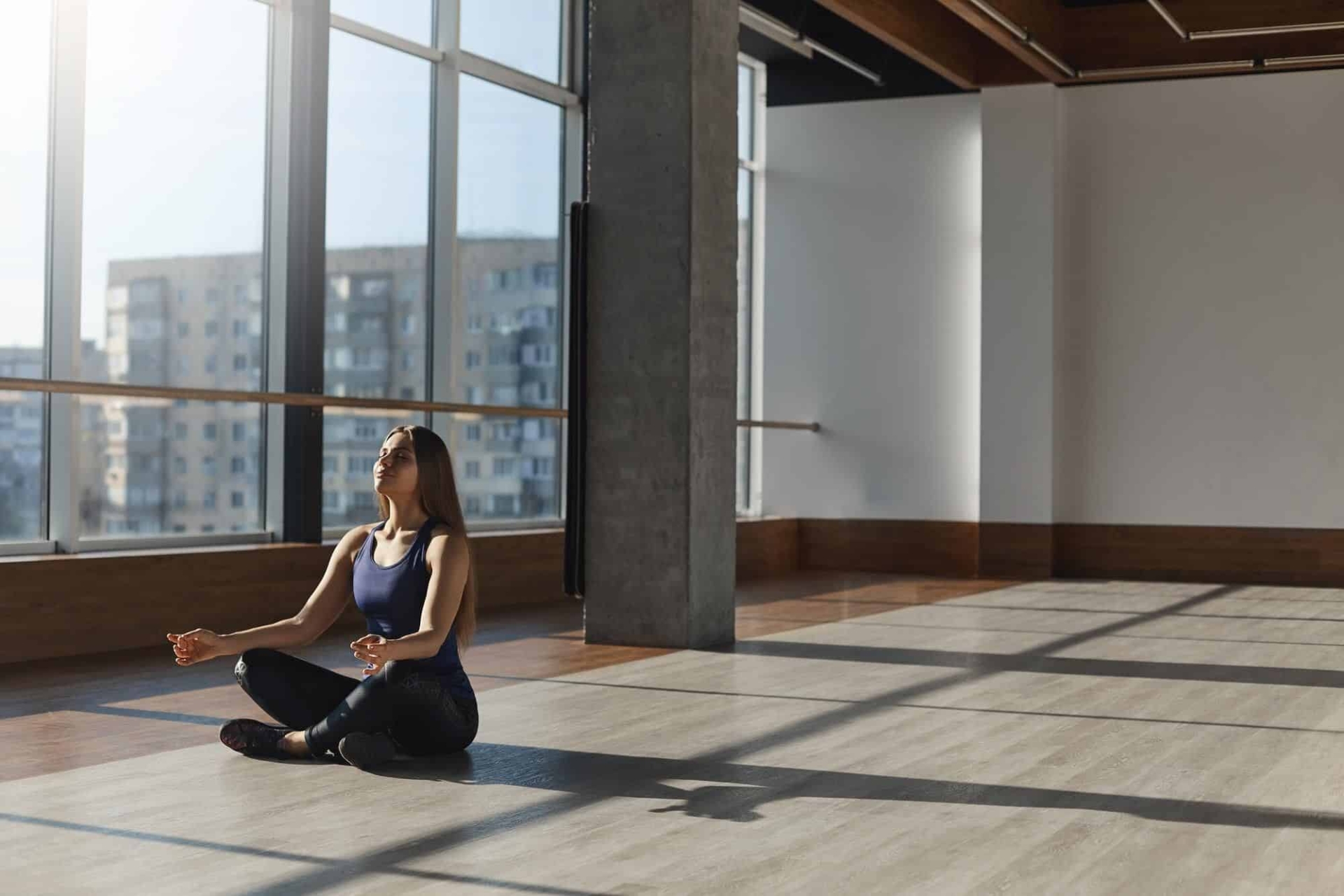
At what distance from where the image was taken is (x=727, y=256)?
724 cm

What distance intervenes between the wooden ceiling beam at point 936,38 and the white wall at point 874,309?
371 millimetres

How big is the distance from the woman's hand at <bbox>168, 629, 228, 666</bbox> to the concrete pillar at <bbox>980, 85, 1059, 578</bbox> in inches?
338

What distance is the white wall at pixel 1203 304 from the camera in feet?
37.1

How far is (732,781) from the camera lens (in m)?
4.12

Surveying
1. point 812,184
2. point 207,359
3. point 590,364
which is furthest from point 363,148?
point 812,184

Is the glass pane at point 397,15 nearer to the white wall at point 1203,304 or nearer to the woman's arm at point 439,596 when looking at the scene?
the white wall at point 1203,304

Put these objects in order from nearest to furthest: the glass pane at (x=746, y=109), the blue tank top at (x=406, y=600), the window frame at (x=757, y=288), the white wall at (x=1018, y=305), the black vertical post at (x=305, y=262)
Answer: the blue tank top at (x=406, y=600), the black vertical post at (x=305, y=262), the white wall at (x=1018, y=305), the glass pane at (x=746, y=109), the window frame at (x=757, y=288)

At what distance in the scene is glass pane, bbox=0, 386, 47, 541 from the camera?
6.76 meters

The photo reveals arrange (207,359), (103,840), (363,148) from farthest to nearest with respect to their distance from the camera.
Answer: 1. (363,148)
2. (207,359)
3. (103,840)

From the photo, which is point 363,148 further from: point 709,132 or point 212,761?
point 212,761

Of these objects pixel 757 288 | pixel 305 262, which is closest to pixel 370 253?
pixel 305 262

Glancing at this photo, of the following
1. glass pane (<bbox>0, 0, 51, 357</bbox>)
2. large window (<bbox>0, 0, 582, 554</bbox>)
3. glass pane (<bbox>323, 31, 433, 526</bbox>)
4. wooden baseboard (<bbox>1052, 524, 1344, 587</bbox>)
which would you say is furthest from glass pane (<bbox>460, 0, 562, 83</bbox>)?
wooden baseboard (<bbox>1052, 524, 1344, 587</bbox>)

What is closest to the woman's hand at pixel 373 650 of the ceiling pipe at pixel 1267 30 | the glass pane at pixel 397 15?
the glass pane at pixel 397 15

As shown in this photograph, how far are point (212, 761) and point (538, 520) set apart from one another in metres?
5.90
